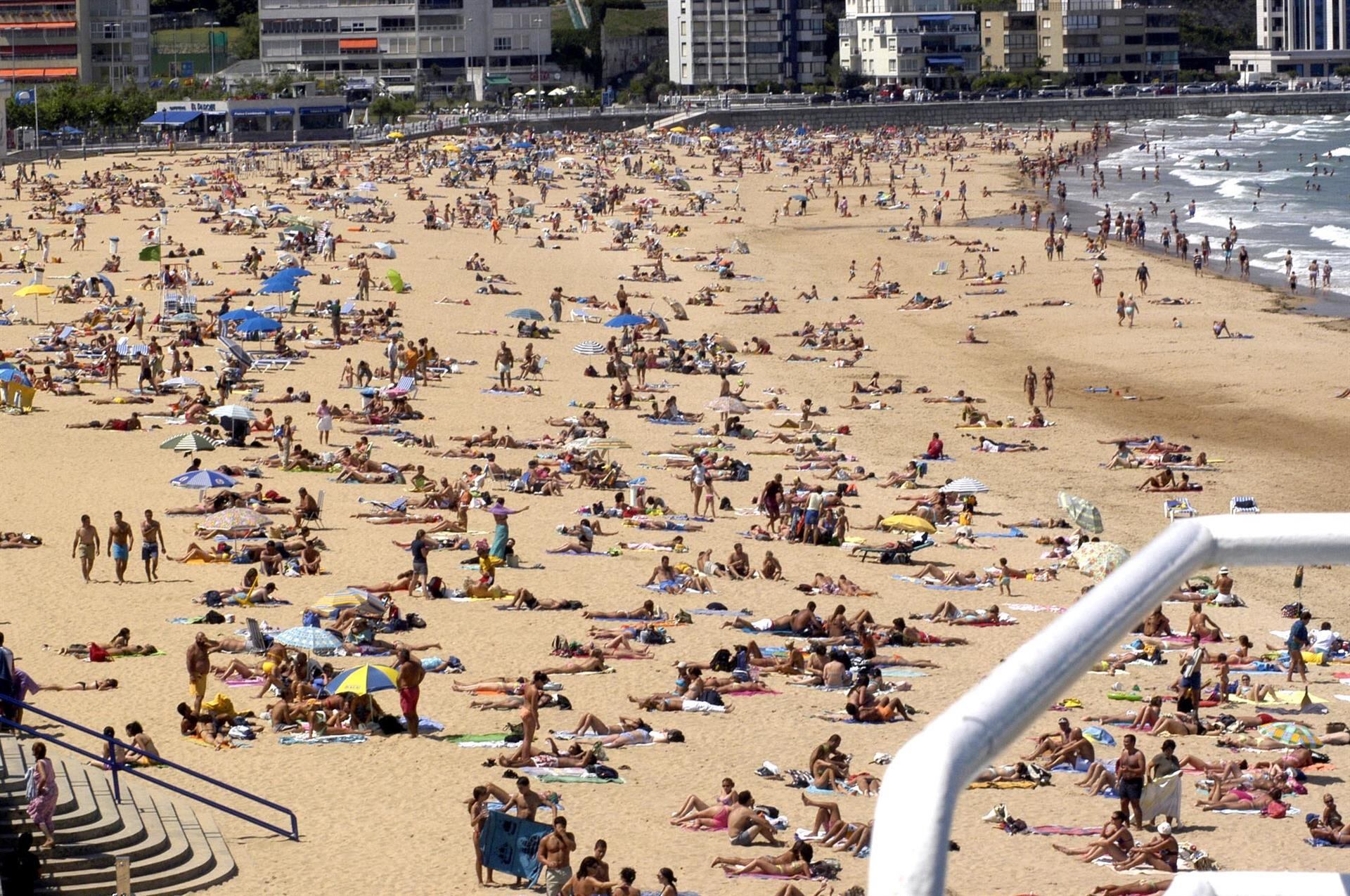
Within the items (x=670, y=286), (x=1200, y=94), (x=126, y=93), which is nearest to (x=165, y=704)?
(x=670, y=286)

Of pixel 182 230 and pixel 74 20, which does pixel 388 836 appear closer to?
pixel 182 230

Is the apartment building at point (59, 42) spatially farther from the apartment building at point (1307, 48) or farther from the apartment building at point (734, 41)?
the apartment building at point (1307, 48)

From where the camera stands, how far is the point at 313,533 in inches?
816

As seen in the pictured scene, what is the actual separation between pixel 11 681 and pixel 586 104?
105 m

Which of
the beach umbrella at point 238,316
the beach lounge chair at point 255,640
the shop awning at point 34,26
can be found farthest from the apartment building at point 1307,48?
the beach lounge chair at point 255,640

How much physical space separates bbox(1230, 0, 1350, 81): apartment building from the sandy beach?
337 ft

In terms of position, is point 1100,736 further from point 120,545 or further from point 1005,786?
point 120,545

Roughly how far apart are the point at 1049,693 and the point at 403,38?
12168 cm

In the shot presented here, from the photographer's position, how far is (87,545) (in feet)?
60.4

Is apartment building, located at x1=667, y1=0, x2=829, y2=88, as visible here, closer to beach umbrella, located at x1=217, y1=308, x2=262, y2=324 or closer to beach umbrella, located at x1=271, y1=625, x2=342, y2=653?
beach umbrella, located at x1=217, y1=308, x2=262, y2=324

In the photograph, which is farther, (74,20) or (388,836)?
(74,20)

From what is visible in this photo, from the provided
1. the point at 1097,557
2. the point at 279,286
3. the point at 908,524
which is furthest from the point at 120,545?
the point at 279,286

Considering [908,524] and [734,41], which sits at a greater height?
[734,41]

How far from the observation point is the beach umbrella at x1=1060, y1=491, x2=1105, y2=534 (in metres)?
21.3
